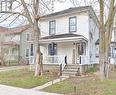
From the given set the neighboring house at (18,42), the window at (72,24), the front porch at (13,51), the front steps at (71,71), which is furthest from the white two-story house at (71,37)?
the neighboring house at (18,42)

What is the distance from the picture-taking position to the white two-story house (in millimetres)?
28359

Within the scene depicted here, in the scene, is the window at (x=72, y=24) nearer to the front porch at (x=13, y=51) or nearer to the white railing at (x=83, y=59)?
the white railing at (x=83, y=59)

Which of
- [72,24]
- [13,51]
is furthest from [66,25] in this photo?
[13,51]

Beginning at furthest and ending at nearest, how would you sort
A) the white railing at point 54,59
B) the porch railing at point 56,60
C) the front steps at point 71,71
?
the white railing at point 54,59 → the porch railing at point 56,60 → the front steps at point 71,71

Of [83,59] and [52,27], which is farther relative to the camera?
[52,27]

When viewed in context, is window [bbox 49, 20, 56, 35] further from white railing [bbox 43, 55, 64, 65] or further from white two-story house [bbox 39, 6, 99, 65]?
white railing [bbox 43, 55, 64, 65]

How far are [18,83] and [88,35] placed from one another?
12.3 m

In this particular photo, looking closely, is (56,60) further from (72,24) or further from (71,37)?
(72,24)

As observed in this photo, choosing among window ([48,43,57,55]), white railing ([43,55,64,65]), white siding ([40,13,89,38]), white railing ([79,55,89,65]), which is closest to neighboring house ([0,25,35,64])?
white siding ([40,13,89,38])

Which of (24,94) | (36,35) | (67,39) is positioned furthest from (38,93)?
(67,39)

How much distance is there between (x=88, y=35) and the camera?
2883 cm

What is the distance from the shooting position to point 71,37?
27.5m

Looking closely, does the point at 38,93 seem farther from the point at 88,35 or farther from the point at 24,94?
the point at 88,35

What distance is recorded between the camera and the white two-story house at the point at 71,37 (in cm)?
2836
